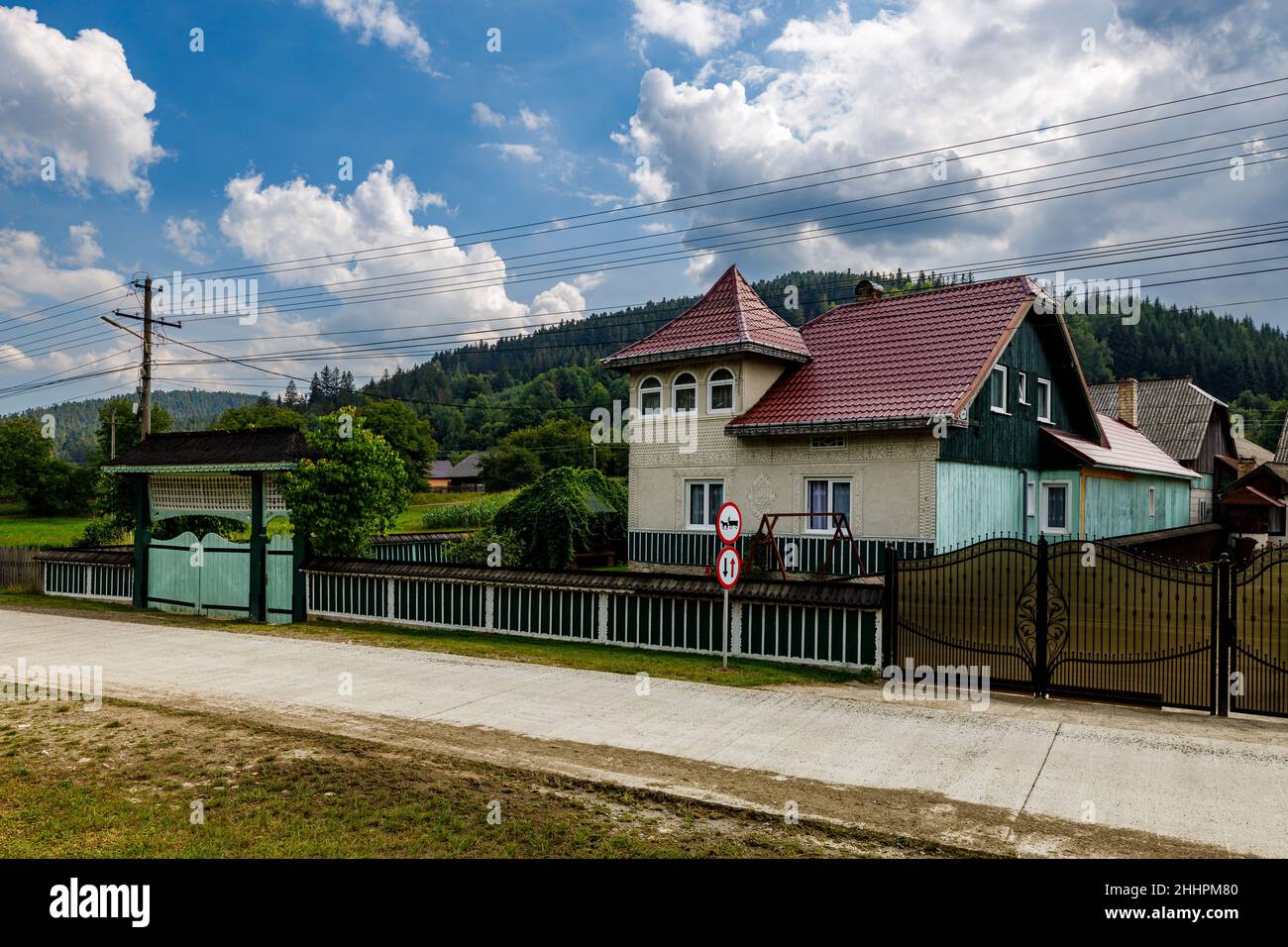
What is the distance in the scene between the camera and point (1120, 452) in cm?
3078

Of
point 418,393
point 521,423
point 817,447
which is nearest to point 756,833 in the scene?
point 817,447

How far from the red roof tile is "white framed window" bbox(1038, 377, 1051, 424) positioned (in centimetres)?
378

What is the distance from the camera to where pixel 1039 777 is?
24.5 feet

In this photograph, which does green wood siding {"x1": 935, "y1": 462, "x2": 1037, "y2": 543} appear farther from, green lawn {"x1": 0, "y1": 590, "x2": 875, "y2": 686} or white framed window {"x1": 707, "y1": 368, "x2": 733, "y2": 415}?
green lawn {"x1": 0, "y1": 590, "x2": 875, "y2": 686}

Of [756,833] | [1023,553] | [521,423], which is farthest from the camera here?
[521,423]

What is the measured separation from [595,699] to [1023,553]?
5.80m

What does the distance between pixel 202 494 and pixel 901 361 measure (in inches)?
657

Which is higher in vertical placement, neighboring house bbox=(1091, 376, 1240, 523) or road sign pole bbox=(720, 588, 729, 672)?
neighboring house bbox=(1091, 376, 1240, 523)

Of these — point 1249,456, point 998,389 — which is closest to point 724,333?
point 998,389

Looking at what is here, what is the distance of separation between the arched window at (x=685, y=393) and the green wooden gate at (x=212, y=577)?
1077cm

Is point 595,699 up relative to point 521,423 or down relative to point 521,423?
down

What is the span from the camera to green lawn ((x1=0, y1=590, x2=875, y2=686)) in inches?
467

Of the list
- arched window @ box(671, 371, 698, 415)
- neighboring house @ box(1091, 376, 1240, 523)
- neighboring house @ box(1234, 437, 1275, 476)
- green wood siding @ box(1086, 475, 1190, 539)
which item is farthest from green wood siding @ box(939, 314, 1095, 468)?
neighboring house @ box(1234, 437, 1275, 476)

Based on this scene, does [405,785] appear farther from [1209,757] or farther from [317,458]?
[317,458]
